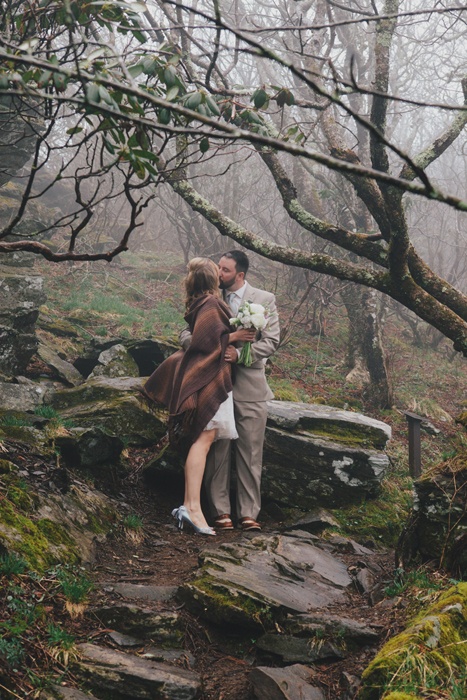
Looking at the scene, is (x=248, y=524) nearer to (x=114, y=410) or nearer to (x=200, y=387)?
(x=200, y=387)

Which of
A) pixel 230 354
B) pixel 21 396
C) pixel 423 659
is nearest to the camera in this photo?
pixel 423 659

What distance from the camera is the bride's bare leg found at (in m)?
5.52

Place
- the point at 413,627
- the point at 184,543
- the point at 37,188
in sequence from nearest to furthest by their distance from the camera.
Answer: the point at 413,627
the point at 184,543
the point at 37,188

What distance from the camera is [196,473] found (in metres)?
5.62

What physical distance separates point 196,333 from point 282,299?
32.7ft

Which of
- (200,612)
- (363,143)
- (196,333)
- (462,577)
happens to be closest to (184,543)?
(200,612)

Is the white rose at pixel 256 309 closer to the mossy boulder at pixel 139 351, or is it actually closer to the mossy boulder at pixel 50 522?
the mossy boulder at pixel 50 522

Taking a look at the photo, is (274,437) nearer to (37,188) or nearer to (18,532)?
(18,532)

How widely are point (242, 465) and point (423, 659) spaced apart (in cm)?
359

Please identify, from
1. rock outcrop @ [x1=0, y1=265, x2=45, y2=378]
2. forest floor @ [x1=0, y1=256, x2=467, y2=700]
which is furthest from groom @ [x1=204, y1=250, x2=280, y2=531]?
rock outcrop @ [x1=0, y1=265, x2=45, y2=378]

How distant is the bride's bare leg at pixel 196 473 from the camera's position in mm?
5520

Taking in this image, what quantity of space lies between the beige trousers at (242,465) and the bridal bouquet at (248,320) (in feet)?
1.60

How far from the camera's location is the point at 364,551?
5.38m

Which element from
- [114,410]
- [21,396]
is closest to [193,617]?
[114,410]
